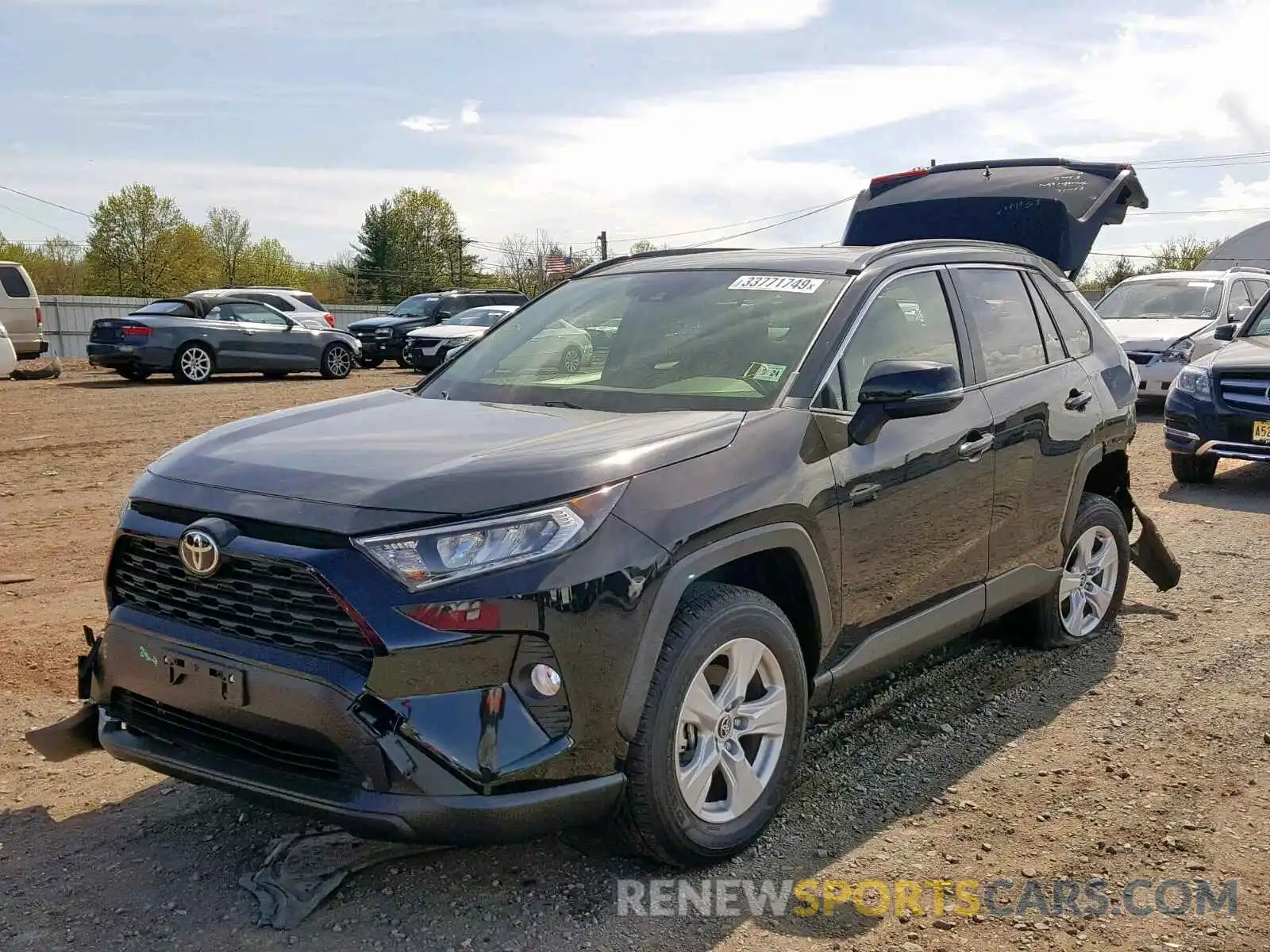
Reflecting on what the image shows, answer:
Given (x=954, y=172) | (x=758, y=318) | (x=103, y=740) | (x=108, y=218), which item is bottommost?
(x=103, y=740)

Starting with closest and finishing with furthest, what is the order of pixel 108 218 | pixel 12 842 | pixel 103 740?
pixel 103 740, pixel 12 842, pixel 108 218

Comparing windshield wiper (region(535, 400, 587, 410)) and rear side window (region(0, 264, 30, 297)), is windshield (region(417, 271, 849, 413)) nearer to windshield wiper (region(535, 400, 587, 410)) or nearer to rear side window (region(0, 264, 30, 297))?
windshield wiper (region(535, 400, 587, 410))

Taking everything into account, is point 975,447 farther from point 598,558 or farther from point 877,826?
point 598,558

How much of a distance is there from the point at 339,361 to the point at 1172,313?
14007 millimetres

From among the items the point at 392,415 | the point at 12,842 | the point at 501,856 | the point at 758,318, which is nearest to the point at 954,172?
the point at 758,318

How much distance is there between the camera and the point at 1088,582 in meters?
5.42

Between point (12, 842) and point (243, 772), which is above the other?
point (243, 772)

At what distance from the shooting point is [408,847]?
11.1 ft

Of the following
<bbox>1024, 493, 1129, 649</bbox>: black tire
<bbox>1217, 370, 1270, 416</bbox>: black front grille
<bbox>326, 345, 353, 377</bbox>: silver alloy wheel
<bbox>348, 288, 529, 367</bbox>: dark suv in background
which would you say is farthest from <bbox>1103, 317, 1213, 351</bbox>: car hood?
<bbox>348, 288, 529, 367</bbox>: dark suv in background

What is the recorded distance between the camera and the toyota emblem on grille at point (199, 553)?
9.70ft

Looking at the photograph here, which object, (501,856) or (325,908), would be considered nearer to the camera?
(325,908)

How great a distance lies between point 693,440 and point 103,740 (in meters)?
1.88

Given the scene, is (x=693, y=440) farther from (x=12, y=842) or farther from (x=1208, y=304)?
(x=1208, y=304)

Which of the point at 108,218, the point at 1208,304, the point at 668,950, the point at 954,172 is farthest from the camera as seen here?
the point at 108,218
